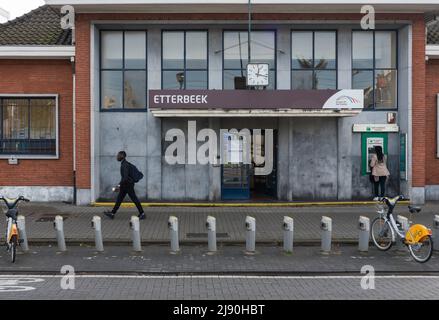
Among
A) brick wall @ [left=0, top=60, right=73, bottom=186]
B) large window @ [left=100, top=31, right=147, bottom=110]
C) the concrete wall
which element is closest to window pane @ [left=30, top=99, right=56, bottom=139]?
brick wall @ [left=0, top=60, right=73, bottom=186]

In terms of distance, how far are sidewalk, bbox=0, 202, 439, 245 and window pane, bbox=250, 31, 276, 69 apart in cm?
492

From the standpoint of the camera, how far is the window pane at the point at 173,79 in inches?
701

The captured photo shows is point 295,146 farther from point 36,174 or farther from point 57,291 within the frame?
point 57,291

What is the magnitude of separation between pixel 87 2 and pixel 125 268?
32.0 ft

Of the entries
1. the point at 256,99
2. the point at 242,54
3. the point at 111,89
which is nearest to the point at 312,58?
the point at 242,54

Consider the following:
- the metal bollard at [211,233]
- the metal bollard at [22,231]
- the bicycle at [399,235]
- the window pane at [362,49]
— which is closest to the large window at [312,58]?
the window pane at [362,49]

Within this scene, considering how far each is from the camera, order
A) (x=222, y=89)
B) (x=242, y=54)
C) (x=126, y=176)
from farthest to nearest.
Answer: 1. (x=242, y=54)
2. (x=222, y=89)
3. (x=126, y=176)

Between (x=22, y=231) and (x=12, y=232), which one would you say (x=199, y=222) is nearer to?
(x=22, y=231)

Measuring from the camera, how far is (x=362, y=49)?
712 inches

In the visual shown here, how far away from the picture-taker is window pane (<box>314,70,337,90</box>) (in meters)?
18.0

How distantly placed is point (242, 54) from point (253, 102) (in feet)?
6.94

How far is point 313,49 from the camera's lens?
1795 centimetres

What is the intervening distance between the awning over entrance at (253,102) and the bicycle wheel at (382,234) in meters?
5.86

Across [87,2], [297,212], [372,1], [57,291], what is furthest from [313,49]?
[57,291]
